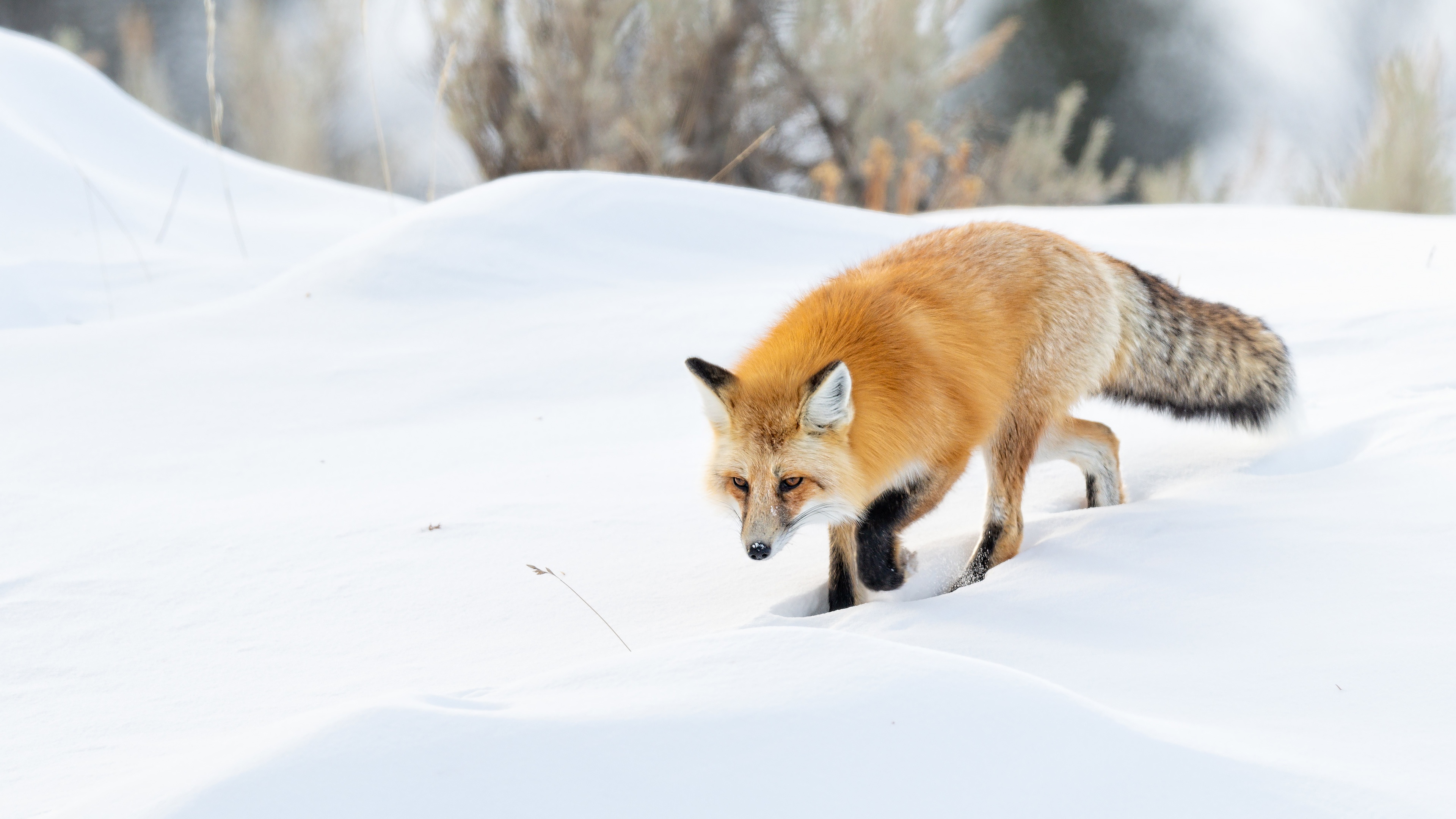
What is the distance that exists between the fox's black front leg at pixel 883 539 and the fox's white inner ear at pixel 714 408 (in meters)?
0.40

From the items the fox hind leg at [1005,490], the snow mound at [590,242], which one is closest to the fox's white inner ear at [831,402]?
the fox hind leg at [1005,490]

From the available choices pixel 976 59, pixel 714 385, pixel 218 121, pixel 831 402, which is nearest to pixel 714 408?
pixel 714 385

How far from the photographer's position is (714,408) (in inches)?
91.6

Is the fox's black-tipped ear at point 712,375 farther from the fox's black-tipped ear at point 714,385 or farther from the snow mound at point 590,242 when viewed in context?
the snow mound at point 590,242

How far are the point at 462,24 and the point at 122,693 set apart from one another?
7.41 metres

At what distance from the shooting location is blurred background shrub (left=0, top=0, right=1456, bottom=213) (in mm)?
7910

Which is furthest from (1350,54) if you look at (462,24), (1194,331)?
(1194,331)

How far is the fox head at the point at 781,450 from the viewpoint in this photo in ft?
7.22

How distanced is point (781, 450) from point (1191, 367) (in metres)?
1.32

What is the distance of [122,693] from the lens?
1870 millimetres

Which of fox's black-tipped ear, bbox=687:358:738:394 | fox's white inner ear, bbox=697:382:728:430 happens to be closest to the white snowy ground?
fox's white inner ear, bbox=697:382:728:430

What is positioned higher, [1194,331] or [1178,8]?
[1178,8]

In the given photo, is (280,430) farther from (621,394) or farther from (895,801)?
(895,801)

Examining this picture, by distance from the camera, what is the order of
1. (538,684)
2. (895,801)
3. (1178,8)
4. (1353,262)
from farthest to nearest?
(1178,8)
(1353,262)
(538,684)
(895,801)
